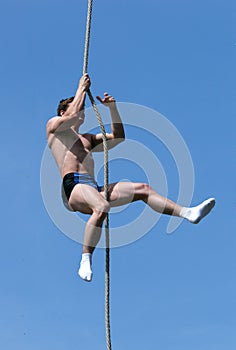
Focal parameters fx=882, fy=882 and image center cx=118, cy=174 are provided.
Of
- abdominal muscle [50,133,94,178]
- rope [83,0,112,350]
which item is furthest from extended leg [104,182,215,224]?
abdominal muscle [50,133,94,178]

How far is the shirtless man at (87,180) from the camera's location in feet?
28.2

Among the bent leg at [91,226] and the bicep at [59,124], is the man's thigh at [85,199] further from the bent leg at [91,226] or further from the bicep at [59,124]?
the bicep at [59,124]

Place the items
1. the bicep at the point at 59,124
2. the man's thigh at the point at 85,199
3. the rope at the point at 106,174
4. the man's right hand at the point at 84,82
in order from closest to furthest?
the rope at the point at 106,174, the man's thigh at the point at 85,199, the man's right hand at the point at 84,82, the bicep at the point at 59,124

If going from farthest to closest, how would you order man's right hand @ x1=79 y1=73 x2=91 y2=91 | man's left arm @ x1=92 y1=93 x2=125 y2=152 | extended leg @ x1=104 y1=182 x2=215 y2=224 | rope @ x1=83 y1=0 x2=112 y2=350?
man's left arm @ x1=92 y1=93 x2=125 y2=152 → man's right hand @ x1=79 y1=73 x2=91 y2=91 → extended leg @ x1=104 y1=182 x2=215 y2=224 → rope @ x1=83 y1=0 x2=112 y2=350

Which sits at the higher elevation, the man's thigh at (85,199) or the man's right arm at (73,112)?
the man's right arm at (73,112)

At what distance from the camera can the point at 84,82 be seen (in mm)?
8961

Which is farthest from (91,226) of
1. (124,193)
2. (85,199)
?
(124,193)

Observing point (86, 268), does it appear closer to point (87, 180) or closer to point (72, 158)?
point (87, 180)

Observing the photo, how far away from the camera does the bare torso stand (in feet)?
30.5

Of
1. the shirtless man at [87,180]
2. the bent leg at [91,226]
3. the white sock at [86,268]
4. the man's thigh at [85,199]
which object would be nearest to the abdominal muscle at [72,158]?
the shirtless man at [87,180]

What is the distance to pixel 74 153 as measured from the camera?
9.36 metres

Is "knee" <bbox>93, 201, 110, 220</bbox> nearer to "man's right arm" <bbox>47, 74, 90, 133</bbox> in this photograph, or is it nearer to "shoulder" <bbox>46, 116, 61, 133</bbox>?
"man's right arm" <bbox>47, 74, 90, 133</bbox>

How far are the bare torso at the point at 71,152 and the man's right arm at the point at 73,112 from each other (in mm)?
95

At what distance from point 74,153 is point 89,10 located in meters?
1.52
